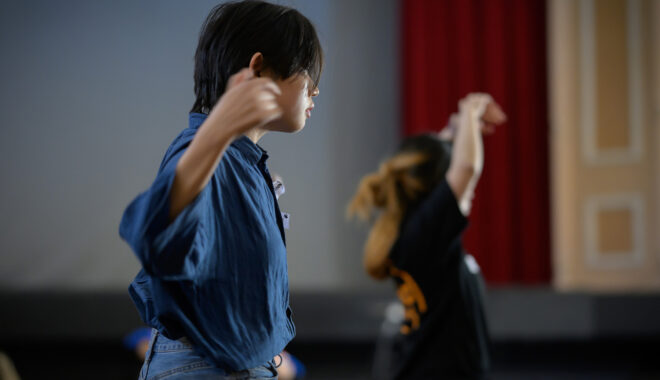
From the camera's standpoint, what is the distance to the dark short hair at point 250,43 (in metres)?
0.70

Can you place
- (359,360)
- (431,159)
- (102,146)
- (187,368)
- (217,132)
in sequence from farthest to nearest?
(102,146) < (359,360) < (431,159) < (187,368) < (217,132)

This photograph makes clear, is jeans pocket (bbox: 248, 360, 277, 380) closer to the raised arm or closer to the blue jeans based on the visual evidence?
the blue jeans

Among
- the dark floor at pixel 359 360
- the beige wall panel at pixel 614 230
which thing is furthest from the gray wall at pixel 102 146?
the beige wall panel at pixel 614 230

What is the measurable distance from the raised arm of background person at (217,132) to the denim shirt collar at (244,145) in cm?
13

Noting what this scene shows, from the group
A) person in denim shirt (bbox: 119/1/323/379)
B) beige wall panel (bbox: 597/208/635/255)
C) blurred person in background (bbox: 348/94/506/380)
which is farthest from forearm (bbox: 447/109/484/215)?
beige wall panel (bbox: 597/208/635/255)

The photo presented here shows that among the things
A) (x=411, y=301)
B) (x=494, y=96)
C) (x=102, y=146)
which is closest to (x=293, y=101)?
(x=411, y=301)

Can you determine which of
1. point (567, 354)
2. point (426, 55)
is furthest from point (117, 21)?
point (567, 354)

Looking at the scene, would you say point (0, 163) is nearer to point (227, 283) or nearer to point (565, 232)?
point (565, 232)

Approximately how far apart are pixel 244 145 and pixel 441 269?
0.93 m

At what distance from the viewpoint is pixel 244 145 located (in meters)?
0.71

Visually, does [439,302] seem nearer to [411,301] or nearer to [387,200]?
[411,301]

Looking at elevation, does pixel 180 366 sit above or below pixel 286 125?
below

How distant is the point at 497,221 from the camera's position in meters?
3.59

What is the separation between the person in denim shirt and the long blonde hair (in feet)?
3.04
